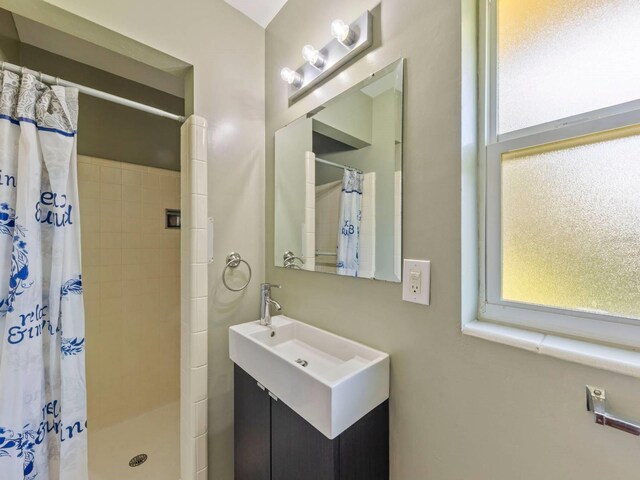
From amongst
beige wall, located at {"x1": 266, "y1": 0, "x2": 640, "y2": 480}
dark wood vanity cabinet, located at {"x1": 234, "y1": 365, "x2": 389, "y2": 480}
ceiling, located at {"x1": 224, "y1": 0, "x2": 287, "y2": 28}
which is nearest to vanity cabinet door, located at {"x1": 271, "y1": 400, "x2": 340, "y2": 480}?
dark wood vanity cabinet, located at {"x1": 234, "y1": 365, "x2": 389, "y2": 480}

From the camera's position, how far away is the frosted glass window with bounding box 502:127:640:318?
61cm

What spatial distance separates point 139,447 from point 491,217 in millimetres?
2427

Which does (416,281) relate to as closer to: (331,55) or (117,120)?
(331,55)

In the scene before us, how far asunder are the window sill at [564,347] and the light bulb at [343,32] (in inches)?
43.8

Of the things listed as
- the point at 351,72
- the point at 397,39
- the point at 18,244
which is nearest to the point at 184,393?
the point at 18,244

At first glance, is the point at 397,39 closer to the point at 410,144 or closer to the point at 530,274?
the point at 410,144

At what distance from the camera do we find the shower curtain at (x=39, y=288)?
0.97 metres

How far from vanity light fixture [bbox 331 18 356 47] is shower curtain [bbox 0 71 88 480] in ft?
3.56

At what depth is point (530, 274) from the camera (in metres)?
0.74

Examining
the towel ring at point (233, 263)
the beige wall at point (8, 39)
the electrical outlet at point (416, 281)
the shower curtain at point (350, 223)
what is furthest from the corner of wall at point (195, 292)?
the beige wall at point (8, 39)

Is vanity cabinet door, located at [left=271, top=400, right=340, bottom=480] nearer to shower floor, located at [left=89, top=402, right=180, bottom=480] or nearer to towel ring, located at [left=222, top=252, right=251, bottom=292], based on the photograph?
towel ring, located at [left=222, top=252, right=251, bottom=292]

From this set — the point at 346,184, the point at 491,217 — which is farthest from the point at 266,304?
the point at 491,217

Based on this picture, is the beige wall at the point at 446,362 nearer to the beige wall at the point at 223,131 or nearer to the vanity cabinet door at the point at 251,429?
the vanity cabinet door at the point at 251,429

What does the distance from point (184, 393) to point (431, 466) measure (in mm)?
1118
